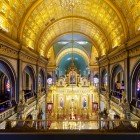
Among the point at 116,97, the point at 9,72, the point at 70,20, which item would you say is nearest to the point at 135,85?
the point at 116,97

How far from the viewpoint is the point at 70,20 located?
30062mm

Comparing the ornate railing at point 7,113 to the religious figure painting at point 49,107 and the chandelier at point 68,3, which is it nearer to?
the chandelier at point 68,3

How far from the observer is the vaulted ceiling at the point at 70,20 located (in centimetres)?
1866

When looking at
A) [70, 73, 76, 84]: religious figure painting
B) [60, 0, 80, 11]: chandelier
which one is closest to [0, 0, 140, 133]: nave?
[60, 0, 80, 11]: chandelier

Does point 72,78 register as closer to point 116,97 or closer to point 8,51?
point 116,97

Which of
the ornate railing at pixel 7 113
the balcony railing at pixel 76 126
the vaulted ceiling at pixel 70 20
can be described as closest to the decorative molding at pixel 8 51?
the vaulted ceiling at pixel 70 20

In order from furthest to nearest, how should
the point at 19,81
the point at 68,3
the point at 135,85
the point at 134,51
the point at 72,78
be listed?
1. the point at 72,78
2. the point at 68,3
3. the point at 19,81
4. the point at 135,85
5. the point at 134,51

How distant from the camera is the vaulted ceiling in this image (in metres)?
18.7

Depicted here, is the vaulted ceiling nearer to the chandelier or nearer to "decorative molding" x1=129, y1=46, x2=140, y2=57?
the chandelier

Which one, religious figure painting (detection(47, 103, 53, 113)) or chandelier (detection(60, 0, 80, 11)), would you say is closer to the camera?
chandelier (detection(60, 0, 80, 11))

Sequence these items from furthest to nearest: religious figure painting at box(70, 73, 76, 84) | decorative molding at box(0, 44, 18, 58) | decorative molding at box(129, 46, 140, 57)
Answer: religious figure painting at box(70, 73, 76, 84), decorative molding at box(129, 46, 140, 57), decorative molding at box(0, 44, 18, 58)

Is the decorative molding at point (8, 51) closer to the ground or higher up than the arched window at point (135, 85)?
higher up

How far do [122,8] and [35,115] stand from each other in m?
13.7

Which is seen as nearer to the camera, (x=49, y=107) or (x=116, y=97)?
(x=116, y=97)
